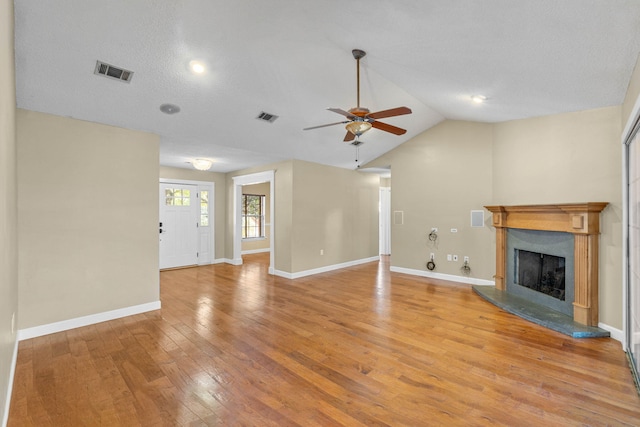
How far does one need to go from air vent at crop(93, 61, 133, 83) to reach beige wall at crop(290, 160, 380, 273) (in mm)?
3382

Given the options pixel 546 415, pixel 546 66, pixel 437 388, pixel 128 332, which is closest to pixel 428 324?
pixel 437 388

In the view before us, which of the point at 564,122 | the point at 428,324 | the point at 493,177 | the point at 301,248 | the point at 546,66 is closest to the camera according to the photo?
the point at 546,66

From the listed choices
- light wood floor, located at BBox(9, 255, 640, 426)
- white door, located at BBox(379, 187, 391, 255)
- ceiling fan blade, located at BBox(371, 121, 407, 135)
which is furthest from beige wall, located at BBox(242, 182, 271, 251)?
ceiling fan blade, located at BBox(371, 121, 407, 135)

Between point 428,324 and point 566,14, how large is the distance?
319 centimetres

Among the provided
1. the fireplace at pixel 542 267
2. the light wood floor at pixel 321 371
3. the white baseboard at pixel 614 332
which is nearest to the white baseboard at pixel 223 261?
the light wood floor at pixel 321 371

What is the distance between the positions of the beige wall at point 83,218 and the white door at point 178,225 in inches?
116

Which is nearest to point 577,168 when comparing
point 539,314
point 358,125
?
point 539,314

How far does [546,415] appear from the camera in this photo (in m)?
1.98

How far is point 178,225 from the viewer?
7035mm

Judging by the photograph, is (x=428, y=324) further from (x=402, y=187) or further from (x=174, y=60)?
(x=174, y=60)

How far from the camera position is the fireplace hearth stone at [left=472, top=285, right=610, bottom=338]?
3.22 meters

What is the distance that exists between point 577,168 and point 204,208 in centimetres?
742

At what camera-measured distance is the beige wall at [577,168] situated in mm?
3273

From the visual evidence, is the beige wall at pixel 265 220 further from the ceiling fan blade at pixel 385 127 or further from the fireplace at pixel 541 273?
the fireplace at pixel 541 273
